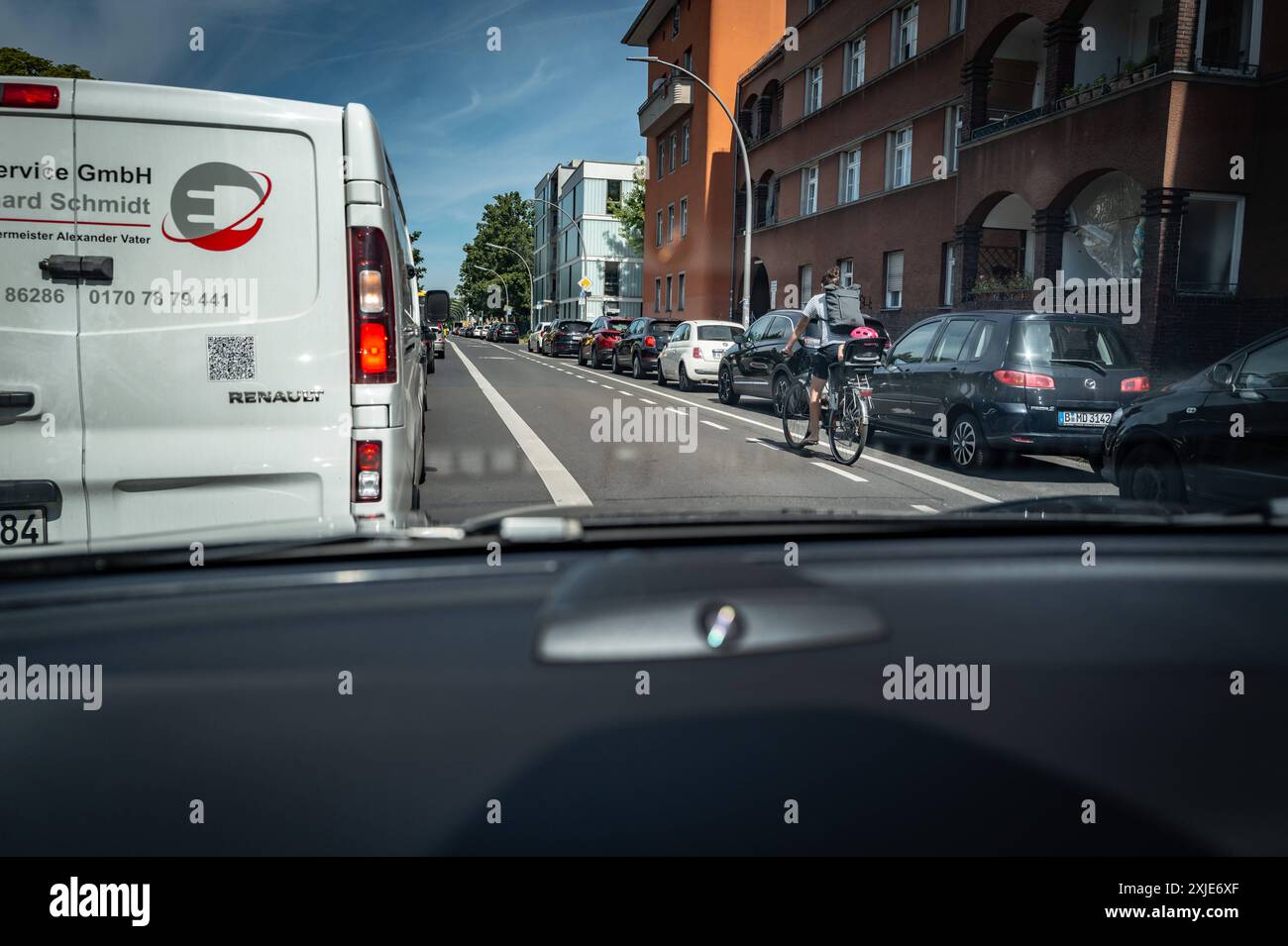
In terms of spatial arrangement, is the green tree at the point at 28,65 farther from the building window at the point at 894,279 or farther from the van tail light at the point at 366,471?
the van tail light at the point at 366,471

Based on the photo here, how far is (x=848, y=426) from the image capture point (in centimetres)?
1067

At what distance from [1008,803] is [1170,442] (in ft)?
22.2

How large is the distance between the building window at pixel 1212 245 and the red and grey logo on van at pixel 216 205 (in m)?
17.1

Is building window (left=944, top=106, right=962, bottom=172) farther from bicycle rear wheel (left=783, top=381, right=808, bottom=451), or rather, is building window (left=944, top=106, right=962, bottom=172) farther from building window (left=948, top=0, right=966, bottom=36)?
bicycle rear wheel (left=783, top=381, right=808, bottom=451)

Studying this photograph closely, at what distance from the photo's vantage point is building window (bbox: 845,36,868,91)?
1167 inches

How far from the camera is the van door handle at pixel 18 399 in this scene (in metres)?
3.75

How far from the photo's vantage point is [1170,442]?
7410 millimetres

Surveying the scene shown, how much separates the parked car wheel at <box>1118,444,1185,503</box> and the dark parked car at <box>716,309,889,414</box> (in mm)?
7661

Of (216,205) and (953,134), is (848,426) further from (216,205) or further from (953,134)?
(953,134)

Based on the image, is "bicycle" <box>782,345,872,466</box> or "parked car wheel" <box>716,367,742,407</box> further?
"parked car wheel" <box>716,367,742,407</box>

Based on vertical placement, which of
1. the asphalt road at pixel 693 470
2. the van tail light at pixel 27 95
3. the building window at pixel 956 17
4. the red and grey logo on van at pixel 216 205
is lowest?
the asphalt road at pixel 693 470

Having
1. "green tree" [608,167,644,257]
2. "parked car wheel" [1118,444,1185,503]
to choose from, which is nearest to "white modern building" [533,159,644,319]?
→ "green tree" [608,167,644,257]

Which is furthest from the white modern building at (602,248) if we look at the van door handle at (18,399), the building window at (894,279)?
the van door handle at (18,399)

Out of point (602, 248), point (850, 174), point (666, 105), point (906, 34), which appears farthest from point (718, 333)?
point (602, 248)
